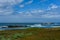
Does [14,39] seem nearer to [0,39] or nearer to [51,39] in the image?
[0,39]

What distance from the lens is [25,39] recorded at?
21.8m

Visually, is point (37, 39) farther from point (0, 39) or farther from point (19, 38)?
point (0, 39)

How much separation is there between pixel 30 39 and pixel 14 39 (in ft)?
6.49

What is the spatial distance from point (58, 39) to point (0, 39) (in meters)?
6.52

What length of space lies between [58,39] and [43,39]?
172 centimetres

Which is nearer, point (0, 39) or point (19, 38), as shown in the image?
point (0, 39)

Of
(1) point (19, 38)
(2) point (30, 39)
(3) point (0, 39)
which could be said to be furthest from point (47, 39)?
(3) point (0, 39)

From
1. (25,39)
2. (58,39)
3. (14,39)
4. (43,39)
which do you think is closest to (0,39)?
(14,39)

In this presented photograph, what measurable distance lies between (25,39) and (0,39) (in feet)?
9.76

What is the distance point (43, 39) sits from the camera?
21359mm

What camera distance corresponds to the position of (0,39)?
2050 cm

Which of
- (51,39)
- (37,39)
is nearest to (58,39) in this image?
(51,39)

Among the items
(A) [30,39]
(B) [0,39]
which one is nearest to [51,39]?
(A) [30,39]

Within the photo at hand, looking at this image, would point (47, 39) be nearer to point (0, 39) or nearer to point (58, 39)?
point (58, 39)
